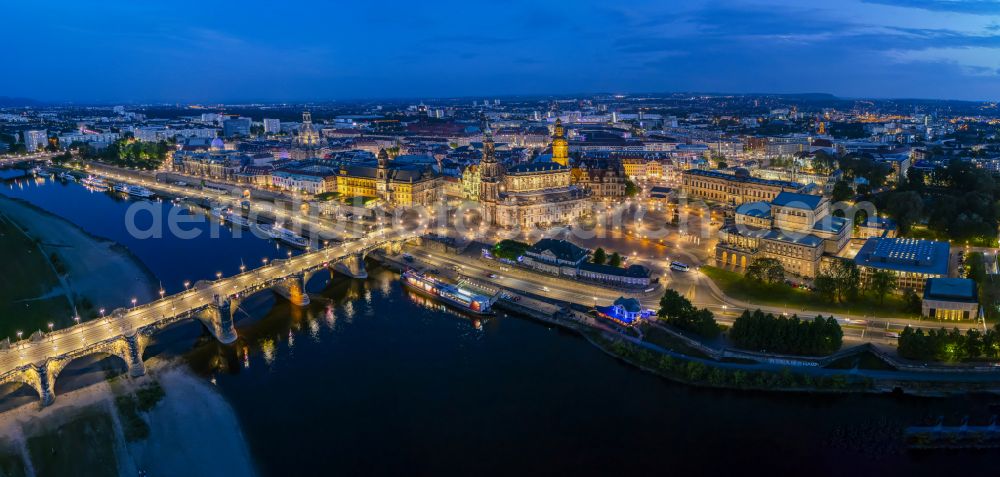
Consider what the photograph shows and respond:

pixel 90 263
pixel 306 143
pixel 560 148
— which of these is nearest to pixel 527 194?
pixel 560 148

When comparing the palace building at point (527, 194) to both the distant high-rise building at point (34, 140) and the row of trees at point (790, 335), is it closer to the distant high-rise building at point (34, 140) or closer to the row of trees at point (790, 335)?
the row of trees at point (790, 335)

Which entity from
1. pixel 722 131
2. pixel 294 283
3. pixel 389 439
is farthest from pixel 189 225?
pixel 722 131

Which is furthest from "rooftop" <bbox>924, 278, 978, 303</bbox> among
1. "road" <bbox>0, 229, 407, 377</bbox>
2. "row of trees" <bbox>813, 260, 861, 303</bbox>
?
"road" <bbox>0, 229, 407, 377</bbox>

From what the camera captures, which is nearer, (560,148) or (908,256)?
(908,256)

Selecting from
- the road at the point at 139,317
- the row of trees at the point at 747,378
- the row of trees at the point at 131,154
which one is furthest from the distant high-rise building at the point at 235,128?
the row of trees at the point at 747,378

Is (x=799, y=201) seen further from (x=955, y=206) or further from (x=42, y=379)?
(x=42, y=379)

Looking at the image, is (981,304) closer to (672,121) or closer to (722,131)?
(722,131)

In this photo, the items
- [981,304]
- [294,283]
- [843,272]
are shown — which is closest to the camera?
[981,304]
